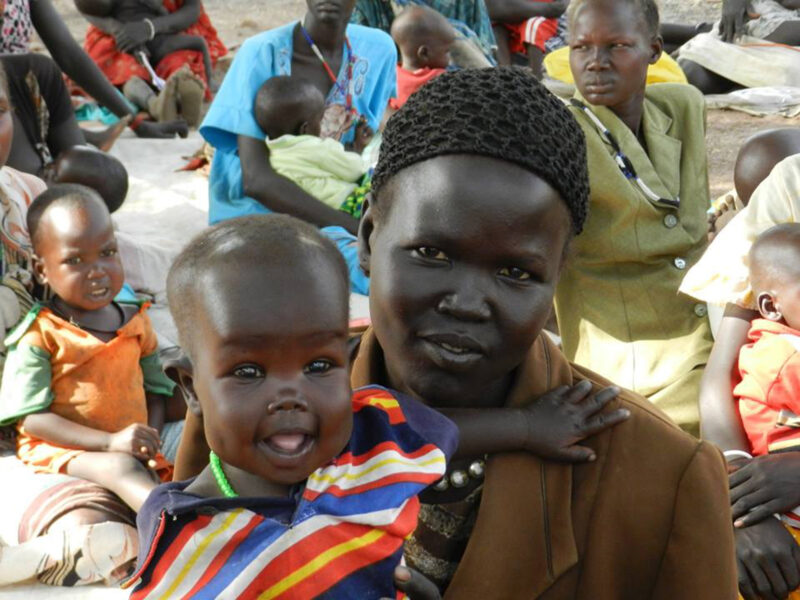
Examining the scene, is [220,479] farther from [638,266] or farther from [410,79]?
[410,79]

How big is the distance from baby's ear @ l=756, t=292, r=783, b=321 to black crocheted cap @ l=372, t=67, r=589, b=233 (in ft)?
3.72

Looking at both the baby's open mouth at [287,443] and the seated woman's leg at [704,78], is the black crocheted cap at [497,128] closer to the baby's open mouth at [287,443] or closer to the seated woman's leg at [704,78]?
the baby's open mouth at [287,443]

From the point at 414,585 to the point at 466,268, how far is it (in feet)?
1.30

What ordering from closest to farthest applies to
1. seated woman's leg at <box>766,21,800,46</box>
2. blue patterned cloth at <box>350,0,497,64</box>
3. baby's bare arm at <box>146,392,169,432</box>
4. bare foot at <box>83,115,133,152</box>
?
baby's bare arm at <box>146,392,169,432</box>, bare foot at <box>83,115,133,152</box>, blue patterned cloth at <box>350,0,497,64</box>, seated woman's leg at <box>766,21,800,46</box>

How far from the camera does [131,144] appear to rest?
6.16m

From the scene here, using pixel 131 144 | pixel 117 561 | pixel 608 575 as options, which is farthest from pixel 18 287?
pixel 131 144

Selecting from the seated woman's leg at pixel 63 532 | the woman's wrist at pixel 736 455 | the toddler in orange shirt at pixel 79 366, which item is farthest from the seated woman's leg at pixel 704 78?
the seated woman's leg at pixel 63 532

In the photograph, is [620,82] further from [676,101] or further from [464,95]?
[464,95]

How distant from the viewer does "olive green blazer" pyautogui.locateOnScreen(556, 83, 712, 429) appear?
2.82 meters

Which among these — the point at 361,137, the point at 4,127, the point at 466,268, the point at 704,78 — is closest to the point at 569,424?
the point at 466,268

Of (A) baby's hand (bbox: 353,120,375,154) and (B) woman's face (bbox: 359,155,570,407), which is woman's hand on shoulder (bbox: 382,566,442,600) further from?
(A) baby's hand (bbox: 353,120,375,154)

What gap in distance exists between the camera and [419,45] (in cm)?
562

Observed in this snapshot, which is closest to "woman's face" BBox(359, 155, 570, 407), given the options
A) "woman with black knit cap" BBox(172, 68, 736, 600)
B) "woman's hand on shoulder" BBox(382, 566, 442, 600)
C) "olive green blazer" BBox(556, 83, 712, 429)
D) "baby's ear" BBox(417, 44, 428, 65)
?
"woman with black knit cap" BBox(172, 68, 736, 600)

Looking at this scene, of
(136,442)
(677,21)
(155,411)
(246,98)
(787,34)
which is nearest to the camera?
(136,442)
